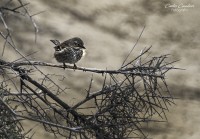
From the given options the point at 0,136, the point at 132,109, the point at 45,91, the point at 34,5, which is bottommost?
the point at 0,136

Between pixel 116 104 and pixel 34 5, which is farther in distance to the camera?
pixel 34 5

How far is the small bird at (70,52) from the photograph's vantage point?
637 centimetres

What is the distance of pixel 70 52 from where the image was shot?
6395mm

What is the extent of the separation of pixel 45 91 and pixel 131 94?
884mm

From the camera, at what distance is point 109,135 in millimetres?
4492

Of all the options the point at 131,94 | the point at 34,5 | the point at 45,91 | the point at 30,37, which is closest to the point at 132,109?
the point at 131,94

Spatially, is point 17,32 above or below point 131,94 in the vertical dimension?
above

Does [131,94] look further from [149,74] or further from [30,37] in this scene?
[30,37]

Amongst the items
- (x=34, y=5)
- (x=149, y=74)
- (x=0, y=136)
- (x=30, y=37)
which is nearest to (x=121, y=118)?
(x=149, y=74)

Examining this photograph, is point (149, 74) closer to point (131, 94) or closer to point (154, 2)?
point (131, 94)

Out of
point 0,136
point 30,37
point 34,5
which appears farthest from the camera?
point 34,5

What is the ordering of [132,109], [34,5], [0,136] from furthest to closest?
1. [34,5]
2. [132,109]
3. [0,136]

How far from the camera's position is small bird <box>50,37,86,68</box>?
637cm

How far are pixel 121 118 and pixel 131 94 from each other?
29 cm
